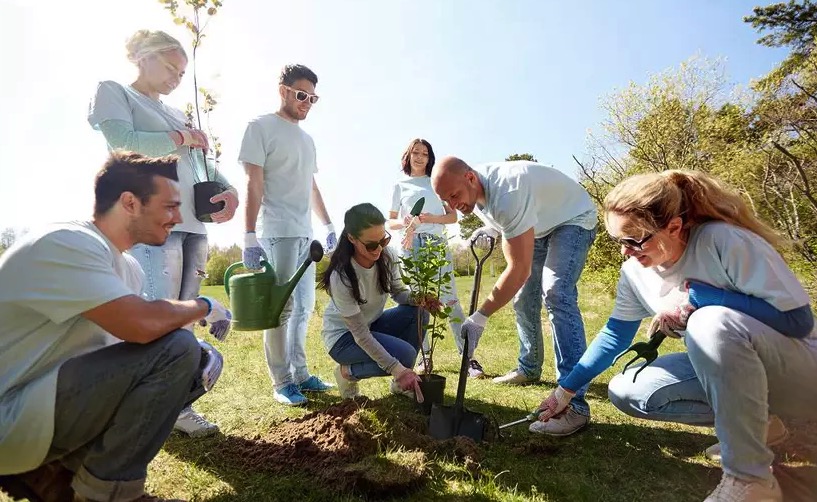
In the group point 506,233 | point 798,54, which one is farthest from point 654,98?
point 506,233

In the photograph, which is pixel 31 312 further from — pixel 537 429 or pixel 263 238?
pixel 537 429

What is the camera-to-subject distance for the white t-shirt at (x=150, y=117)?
2.64m

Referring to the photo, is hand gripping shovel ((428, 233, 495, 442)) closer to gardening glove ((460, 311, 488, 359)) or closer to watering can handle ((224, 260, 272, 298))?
gardening glove ((460, 311, 488, 359))

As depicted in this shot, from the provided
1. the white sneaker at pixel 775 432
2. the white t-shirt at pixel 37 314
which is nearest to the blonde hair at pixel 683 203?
the white sneaker at pixel 775 432

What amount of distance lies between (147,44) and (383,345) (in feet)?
7.56

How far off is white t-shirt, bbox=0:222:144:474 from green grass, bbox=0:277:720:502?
0.74 m

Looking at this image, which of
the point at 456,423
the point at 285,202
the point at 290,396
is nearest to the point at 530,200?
the point at 456,423

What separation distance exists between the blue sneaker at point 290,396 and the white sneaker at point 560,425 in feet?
5.16

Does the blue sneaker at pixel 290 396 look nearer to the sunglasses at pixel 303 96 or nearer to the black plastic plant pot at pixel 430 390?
the black plastic plant pot at pixel 430 390

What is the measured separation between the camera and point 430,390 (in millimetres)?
3016

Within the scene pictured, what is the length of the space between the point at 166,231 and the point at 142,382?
61cm

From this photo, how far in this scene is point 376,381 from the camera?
4.04m

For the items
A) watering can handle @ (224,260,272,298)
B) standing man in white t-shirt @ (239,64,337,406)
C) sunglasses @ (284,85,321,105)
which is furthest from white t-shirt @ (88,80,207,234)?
sunglasses @ (284,85,321,105)

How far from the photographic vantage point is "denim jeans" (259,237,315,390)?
344 centimetres
